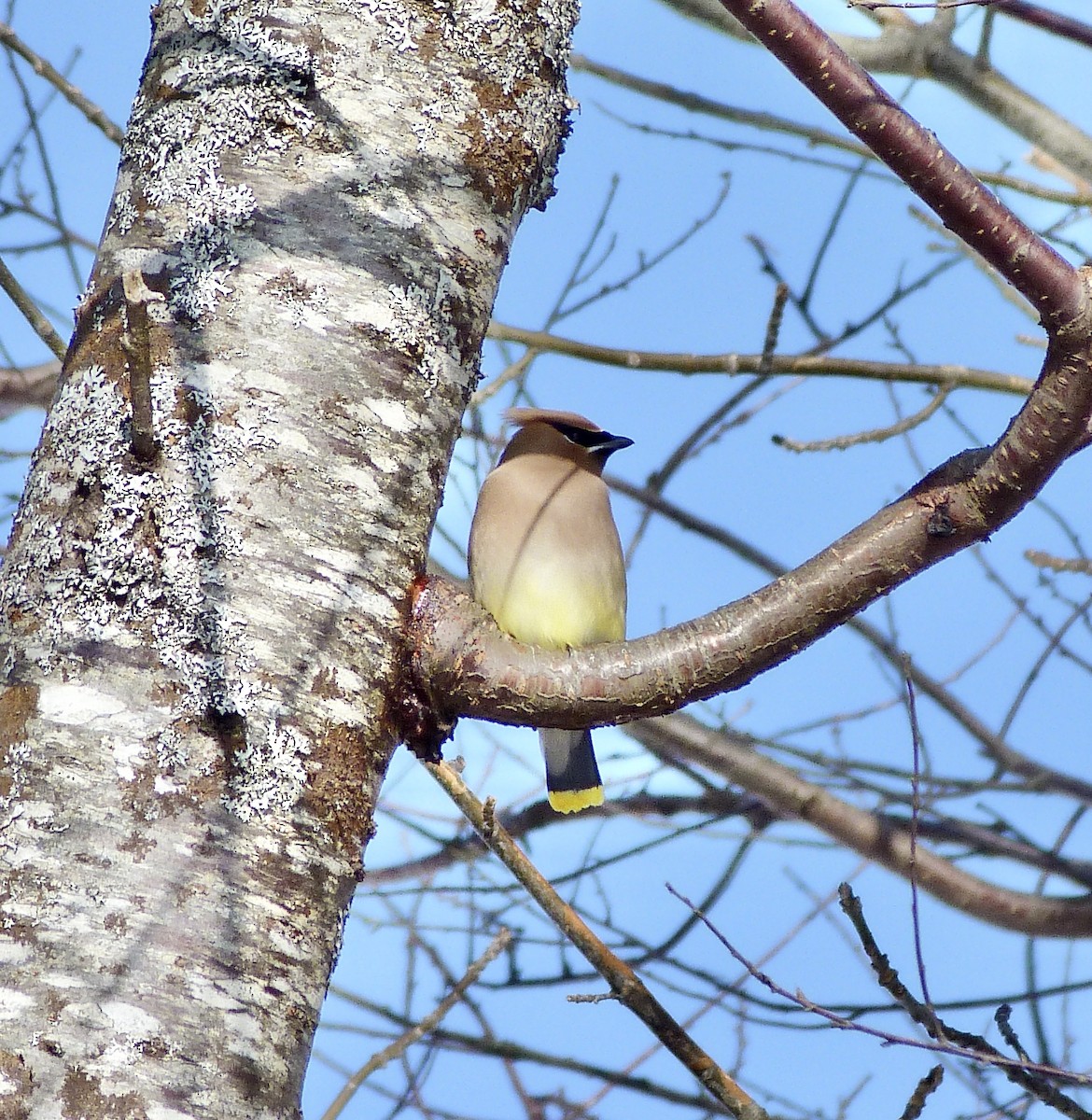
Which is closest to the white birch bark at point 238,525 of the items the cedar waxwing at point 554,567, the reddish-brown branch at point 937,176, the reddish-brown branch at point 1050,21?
the reddish-brown branch at point 937,176

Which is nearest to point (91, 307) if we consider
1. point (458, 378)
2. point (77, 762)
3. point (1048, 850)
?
point (458, 378)

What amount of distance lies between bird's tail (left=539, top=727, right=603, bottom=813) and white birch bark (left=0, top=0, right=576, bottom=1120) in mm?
1690

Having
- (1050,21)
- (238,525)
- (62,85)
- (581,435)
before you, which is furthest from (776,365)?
(238,525)

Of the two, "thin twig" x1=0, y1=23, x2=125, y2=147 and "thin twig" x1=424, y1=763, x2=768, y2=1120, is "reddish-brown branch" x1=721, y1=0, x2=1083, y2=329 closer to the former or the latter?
"thin twig" x1=424, y1=763, x2=768, y2=1120

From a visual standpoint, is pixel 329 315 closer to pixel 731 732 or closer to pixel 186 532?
pixel 186 532

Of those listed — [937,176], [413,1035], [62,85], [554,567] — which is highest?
[62,85]

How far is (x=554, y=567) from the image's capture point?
3.34 meters

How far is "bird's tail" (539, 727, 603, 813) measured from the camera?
11.8 feet

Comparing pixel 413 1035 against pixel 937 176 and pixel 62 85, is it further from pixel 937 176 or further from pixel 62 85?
pixel 62 85

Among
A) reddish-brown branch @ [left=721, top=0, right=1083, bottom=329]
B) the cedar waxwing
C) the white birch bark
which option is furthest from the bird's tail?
Answer: reddish-brown branch @ [left=721, top=0, right=1083, bottom=329]

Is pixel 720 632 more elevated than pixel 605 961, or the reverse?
pixel 720 632

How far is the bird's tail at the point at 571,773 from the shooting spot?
3.58 metres

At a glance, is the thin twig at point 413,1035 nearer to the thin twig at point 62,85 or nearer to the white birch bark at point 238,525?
the white birch bark at point 238,525

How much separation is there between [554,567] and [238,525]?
1614 millimetres
